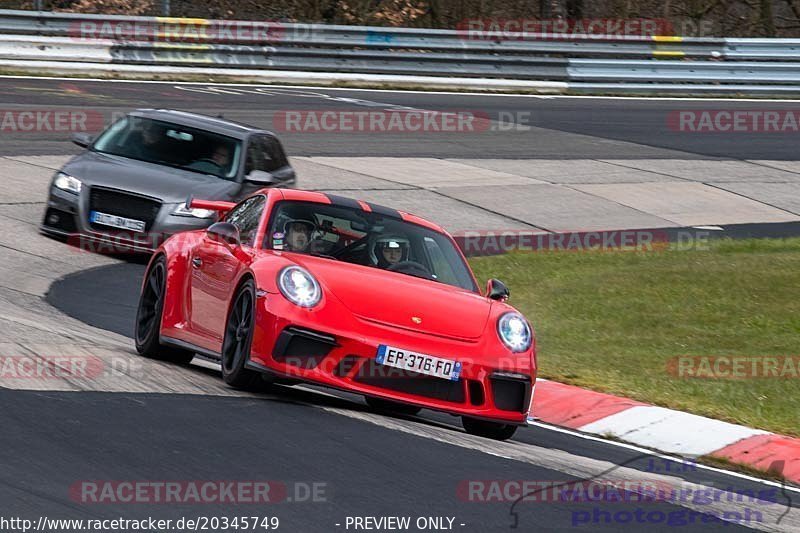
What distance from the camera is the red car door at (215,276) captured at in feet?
28.3

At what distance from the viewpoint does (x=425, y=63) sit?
29609 mm

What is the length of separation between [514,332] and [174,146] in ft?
27.0

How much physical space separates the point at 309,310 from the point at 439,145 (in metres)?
16.8

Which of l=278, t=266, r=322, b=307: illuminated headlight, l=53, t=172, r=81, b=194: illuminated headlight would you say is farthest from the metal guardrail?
l=278, t=266, r=322, b=307: illuminated headlight

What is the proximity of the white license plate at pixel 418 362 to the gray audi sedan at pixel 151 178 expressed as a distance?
7.22 m

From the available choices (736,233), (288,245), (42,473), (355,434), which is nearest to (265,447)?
(355,434)

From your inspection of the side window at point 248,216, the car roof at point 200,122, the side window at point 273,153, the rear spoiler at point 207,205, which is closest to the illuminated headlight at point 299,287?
the side window at point 248,216

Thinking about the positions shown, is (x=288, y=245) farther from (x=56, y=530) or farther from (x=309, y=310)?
(x=56, y=530)

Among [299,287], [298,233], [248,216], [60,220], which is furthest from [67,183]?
[299,287]

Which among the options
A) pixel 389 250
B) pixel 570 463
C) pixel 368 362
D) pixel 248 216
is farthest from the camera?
pixel 248 216

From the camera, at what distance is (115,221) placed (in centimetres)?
1473

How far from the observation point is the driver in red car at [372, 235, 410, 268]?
8.87m

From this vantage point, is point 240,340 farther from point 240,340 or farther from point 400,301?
point 400,301

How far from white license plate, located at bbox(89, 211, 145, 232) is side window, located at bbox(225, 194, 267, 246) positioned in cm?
495
